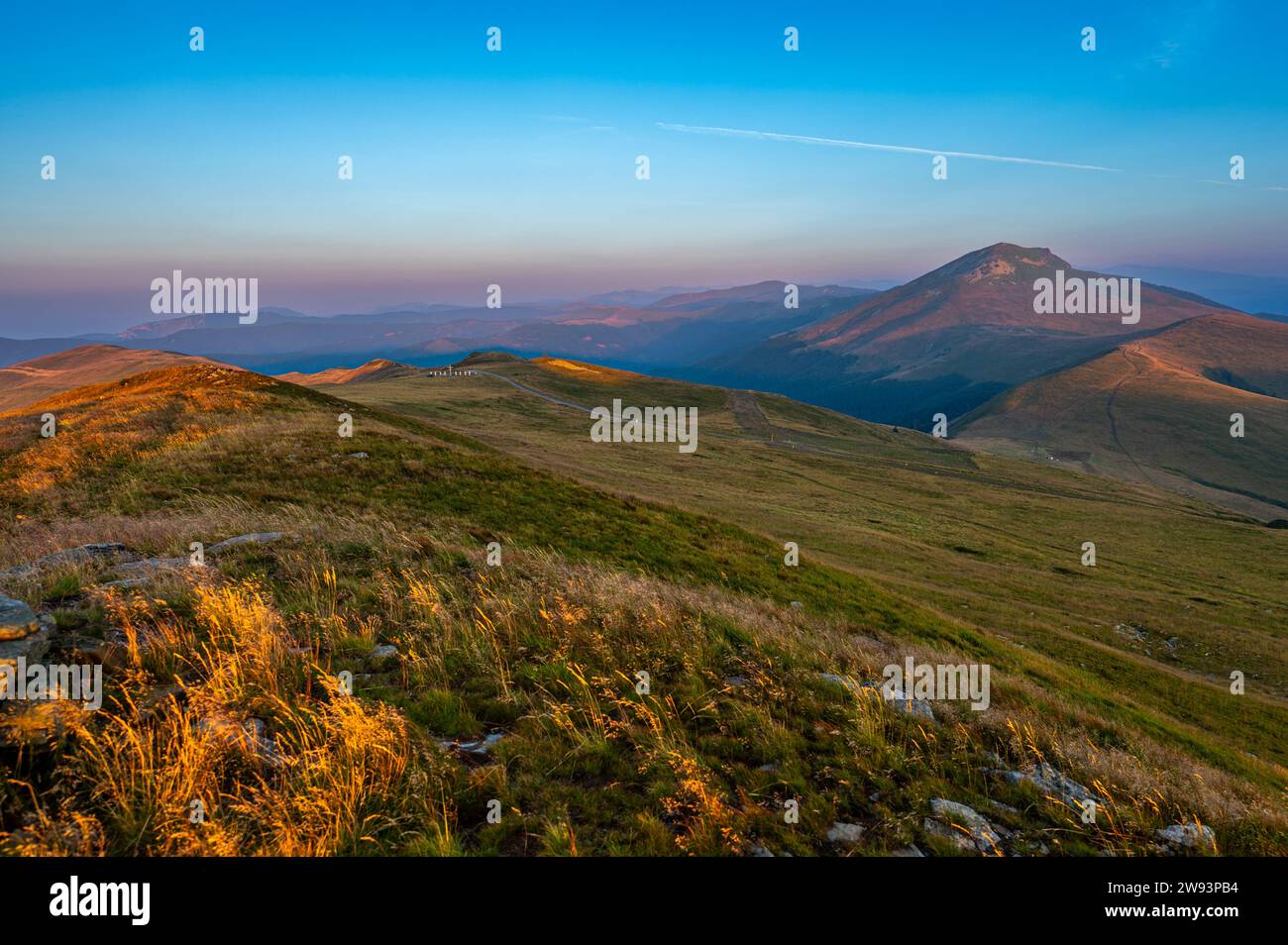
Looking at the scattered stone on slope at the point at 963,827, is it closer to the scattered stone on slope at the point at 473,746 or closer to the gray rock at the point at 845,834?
the gray rock at the point at 845,834

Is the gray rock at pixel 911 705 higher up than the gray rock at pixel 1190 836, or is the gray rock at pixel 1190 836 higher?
the gray rock at pixel 911 705

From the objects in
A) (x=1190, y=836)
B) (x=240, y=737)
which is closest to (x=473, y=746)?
(x=240, y=737)

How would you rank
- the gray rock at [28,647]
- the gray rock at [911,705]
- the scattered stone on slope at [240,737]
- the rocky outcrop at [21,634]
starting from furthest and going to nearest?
the gray rock at [911,705] < the rocky outcrop at [21,634] < the gray rock at [28,647] < the scattered stone on slope at [240,737]

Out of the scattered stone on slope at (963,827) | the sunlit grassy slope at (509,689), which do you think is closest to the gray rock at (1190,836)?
the sunlit grassy slope at (509,689)

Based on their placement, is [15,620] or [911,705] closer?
[15,620]

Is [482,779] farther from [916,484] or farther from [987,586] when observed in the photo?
[916,484]

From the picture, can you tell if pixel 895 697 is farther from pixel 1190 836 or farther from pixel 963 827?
pixel 1190 836
